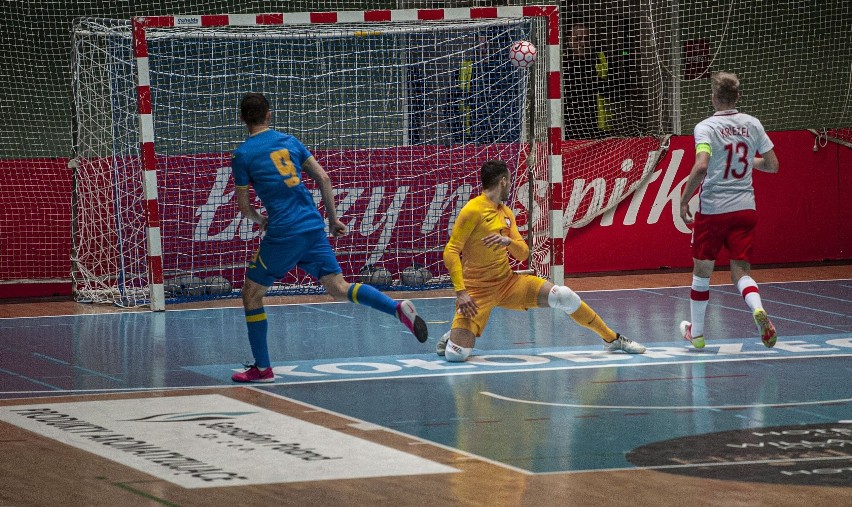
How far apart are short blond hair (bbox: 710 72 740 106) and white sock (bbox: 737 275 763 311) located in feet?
4.69

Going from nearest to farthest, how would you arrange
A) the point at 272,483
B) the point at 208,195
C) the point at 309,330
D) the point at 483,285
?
the point at 272,483 → the point at 483,285 → the point at 309,330 → the point at 208,195

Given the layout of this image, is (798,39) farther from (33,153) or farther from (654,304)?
(33,153)

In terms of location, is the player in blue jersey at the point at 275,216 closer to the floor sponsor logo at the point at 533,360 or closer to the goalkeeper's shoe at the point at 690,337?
the floor sponsor logo at the point at 533,360

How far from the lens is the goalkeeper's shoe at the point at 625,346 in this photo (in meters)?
10.8

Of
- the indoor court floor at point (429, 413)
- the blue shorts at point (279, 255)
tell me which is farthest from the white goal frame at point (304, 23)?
the blue shorts at point (279, 255)

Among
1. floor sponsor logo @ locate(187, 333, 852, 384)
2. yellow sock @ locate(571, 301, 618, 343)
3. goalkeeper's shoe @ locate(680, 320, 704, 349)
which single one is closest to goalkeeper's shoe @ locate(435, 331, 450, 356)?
floor sponsor logo @ locate(187, 333, 852, 384)

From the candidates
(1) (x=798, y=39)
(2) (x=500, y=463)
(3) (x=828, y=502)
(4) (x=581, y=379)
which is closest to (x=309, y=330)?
(4) (x=581, y=379)

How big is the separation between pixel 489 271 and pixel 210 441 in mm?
3561

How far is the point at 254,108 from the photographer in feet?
31.3

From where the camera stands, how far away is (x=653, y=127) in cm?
1952

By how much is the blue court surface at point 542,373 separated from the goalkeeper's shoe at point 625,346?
107 millimetres

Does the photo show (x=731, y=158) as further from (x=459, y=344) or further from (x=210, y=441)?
(x=210, y=441)

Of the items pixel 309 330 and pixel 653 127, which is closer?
pixel 309 330

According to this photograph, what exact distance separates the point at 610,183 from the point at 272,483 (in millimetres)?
11434
